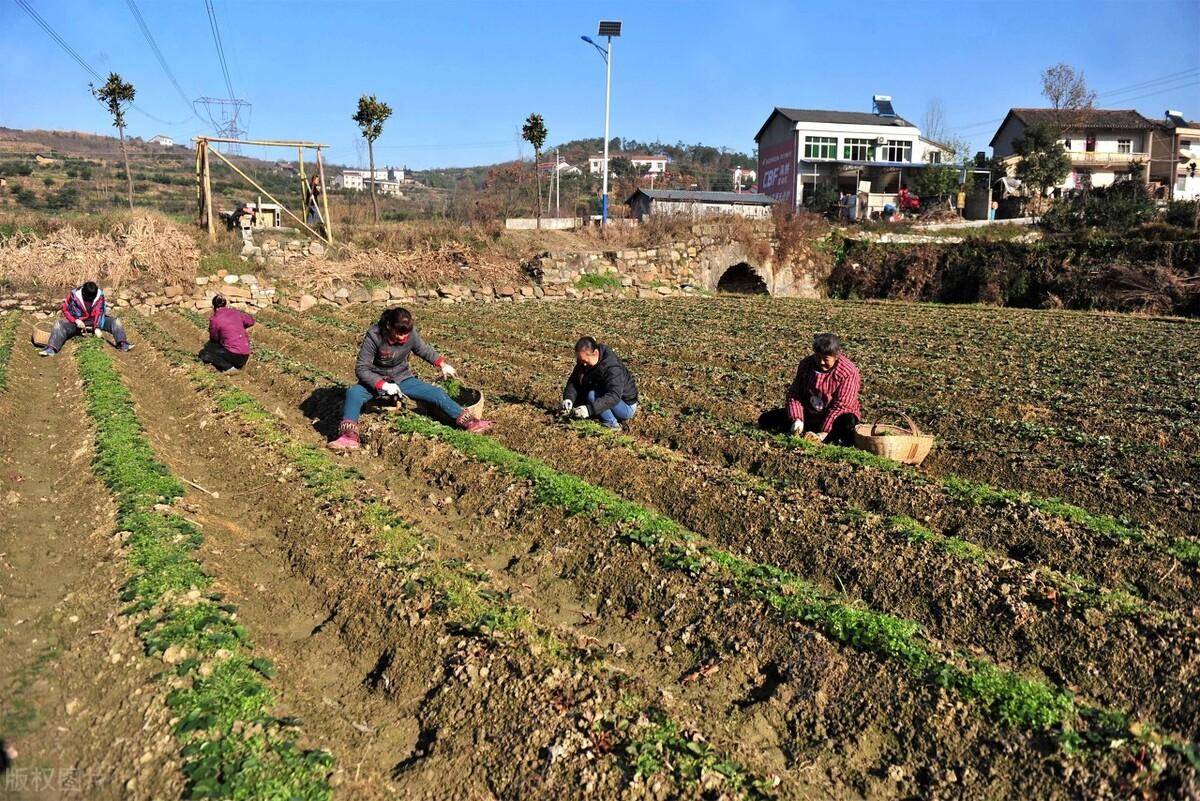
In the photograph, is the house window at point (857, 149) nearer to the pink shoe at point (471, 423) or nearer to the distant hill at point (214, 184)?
the distant hill at point (214, 184)

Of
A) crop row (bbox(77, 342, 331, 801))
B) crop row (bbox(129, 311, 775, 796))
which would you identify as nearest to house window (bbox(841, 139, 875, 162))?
crop row (bbox(129, 311, 775, 796))

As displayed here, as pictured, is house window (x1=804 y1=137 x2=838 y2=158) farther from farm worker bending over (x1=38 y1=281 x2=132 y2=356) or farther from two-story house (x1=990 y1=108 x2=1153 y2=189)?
farm worker bending over (x1=38 y1=281 x2=132 y2=356)

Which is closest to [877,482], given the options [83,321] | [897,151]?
[83,321]

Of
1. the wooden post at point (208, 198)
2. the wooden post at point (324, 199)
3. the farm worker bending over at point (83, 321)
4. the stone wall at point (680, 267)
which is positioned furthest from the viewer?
the stone wall at point (680, 267)

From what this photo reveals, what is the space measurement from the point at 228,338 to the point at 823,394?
9617 millimetres

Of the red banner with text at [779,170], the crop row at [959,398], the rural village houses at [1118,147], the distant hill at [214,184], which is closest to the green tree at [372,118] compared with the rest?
the distant hill at [214,184]

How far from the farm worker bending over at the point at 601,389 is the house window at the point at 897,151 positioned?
53201 millimetres

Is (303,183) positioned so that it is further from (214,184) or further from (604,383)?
(214,184)

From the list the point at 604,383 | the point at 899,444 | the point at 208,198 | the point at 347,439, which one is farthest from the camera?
the point at 208,198

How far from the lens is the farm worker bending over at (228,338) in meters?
13.0

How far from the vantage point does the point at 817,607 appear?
16.3 ft

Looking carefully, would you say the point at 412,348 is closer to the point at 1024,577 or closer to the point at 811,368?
the point at 811,368

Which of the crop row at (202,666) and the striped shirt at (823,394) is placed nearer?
the crop row at (202,666)

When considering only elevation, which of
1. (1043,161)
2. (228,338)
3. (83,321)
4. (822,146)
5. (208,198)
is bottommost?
(228,338)
